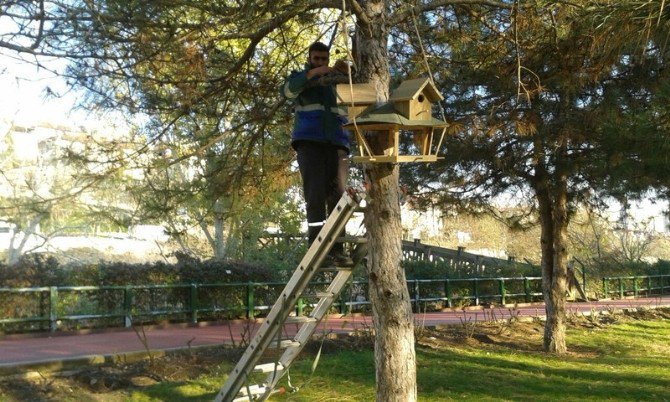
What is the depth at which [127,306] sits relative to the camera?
1650cm

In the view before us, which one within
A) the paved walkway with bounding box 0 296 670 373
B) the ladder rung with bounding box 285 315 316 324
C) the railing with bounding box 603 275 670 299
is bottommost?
the paved walkway with bounding box 0 296 670 373

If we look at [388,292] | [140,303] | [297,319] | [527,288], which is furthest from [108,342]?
[527,288]

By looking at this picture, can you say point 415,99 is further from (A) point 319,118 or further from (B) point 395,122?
(A) point 319,118

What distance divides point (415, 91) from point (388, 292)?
1.53 meters

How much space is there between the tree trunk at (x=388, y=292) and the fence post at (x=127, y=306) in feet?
37.1

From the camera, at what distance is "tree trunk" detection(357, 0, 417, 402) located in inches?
233

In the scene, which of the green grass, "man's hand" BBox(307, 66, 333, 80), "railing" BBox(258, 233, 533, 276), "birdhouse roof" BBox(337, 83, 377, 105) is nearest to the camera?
"birdhouse roof" BBox(337, 83, 377, 105)

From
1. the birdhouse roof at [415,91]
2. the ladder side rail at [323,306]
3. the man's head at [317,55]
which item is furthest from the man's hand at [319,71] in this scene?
the ladder side rail at [323,306]

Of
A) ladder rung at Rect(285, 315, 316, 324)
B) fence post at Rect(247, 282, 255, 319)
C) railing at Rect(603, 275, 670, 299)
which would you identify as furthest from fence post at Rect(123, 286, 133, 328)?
railing at Rect(603, 275, 670, 299)

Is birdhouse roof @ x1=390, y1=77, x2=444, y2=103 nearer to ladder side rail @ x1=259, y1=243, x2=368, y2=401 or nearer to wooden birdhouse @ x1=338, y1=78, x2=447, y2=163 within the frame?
wooden birdhouse @ x1=338, y1=78, x2=447, y2=163

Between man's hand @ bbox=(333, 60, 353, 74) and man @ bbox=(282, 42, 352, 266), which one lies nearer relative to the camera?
man's hand @ bbox=(333, 60, 353, 74)

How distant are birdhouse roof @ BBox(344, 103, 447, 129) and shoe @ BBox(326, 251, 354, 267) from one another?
1445 mm

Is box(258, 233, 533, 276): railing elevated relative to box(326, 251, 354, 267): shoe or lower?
elevated

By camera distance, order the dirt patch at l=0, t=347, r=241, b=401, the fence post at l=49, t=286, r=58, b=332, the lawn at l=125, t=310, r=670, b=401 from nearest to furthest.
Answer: the dirt patch at l=0, t=347, r=241, b=401 < the lawn at l=125, t=310, r=670, b=401 < the fence post at l=49, t=286, r=58, b=332
